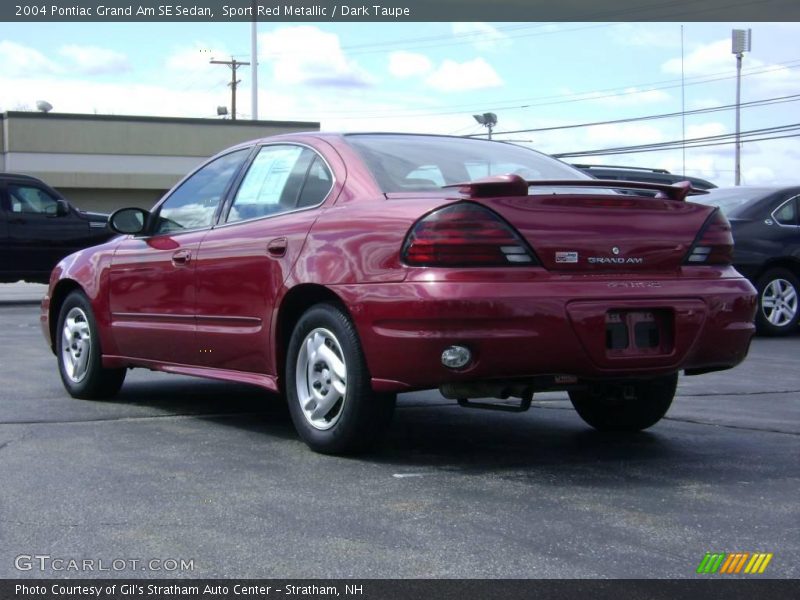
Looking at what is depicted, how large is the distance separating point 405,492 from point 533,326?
841 mm

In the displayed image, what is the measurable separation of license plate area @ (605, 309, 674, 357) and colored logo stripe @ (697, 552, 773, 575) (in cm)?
122

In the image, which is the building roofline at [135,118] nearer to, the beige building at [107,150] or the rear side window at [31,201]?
the beige building at [107,150]

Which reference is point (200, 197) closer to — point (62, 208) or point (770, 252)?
point (770, 252)

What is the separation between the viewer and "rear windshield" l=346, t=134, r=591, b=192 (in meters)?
5.22

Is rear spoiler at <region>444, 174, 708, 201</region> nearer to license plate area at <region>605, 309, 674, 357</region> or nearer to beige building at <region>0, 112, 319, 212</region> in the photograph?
license plate area at <region>605, 309, 674, 357</region>

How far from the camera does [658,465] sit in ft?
16.5

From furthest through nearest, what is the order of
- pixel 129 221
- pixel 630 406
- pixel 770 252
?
pixel 770 252, pixel 129 221, pixel 630 406

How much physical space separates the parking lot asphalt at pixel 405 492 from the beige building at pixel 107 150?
36.5 meters

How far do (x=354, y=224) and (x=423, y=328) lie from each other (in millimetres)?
668

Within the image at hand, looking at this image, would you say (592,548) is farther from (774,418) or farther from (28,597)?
(774,418)

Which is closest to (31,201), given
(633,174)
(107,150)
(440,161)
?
(633,174)

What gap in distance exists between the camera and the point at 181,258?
20.0ft

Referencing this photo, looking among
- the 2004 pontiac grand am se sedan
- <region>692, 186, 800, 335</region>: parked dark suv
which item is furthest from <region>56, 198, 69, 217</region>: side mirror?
the 2004 pontiac grand am se sedan

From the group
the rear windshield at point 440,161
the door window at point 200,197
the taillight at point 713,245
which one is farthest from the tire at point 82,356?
the taillight at point 713,245
